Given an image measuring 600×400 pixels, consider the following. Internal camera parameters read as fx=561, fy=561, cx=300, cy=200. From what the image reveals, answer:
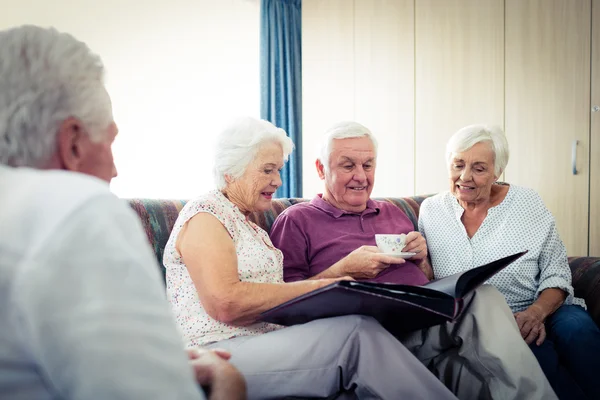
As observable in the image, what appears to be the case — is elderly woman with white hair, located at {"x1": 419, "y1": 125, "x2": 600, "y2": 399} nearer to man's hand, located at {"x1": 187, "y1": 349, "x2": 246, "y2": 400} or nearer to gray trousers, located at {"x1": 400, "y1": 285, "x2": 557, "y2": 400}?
gray trousers, located at {"x1": 400, "y1": 285, "x2": 557, "y2": 400}

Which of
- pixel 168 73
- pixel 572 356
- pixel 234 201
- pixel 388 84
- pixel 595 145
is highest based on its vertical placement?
pixel 168 73

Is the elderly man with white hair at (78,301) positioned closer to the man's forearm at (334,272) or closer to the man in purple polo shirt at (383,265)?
the man in purple polo shirt at (383,265)

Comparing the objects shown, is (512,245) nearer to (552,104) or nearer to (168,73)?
(552,104)

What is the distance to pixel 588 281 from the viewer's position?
199cm

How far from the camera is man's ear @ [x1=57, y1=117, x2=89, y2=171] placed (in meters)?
0.73

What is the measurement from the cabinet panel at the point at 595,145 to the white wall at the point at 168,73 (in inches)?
91.4

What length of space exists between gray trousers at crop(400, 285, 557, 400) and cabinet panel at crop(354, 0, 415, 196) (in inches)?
93.5

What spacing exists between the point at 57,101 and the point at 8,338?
1.07 ft

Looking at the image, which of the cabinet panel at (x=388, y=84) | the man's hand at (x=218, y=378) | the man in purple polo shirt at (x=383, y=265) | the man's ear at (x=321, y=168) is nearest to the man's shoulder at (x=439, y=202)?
the man in purple polo shirt at (x=383, y=265)

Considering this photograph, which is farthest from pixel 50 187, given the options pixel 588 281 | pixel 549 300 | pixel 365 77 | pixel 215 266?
pixel 365 77

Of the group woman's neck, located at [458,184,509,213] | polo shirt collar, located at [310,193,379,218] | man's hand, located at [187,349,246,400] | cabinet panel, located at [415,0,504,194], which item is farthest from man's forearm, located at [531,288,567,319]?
cabinet panel, located at [415,0,504,194]

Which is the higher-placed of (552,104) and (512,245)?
(552,104)

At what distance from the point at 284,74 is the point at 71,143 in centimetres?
391

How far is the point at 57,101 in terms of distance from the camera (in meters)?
0.72
